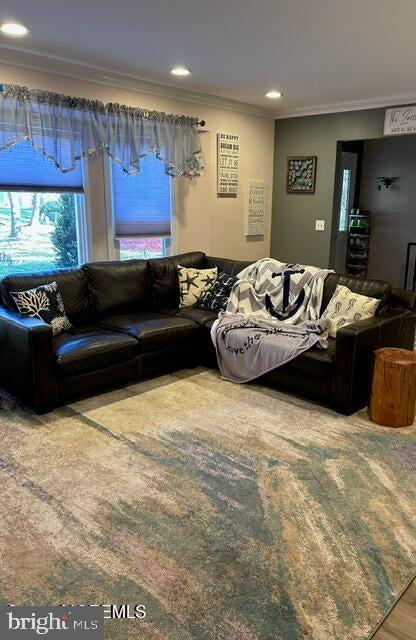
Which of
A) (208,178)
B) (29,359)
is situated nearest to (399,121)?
(208,178)

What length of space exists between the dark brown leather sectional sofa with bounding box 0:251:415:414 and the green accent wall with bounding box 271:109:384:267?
6.72 feet

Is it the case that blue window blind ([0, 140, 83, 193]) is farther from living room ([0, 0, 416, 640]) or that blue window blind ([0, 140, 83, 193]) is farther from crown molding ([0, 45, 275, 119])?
crown molding ([0, 45, 275, 119])

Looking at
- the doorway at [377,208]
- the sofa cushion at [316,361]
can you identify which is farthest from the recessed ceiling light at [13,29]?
the doorway at [377,208]

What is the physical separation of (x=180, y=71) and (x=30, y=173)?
1.58 metres

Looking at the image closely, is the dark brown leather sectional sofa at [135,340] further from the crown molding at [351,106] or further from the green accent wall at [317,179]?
the crown molding at [351,106]

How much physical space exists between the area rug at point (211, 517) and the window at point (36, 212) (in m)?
1.40

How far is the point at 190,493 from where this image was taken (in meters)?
2.50

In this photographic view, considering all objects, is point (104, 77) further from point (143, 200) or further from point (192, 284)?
point (192, 284)

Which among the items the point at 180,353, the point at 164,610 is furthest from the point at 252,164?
the point at 164,610

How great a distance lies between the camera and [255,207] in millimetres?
6191

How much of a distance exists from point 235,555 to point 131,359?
1.99 meters

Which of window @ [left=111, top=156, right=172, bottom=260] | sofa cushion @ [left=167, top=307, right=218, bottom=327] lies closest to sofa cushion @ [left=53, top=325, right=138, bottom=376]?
sofa cushion @ [left=167, top=307, right=218, bottom=327]

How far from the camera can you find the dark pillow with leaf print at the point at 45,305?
11.8 ft

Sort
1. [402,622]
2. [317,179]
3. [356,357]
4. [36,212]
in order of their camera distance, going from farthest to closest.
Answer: [317,179], [36,212], [356,357], [402,622]
